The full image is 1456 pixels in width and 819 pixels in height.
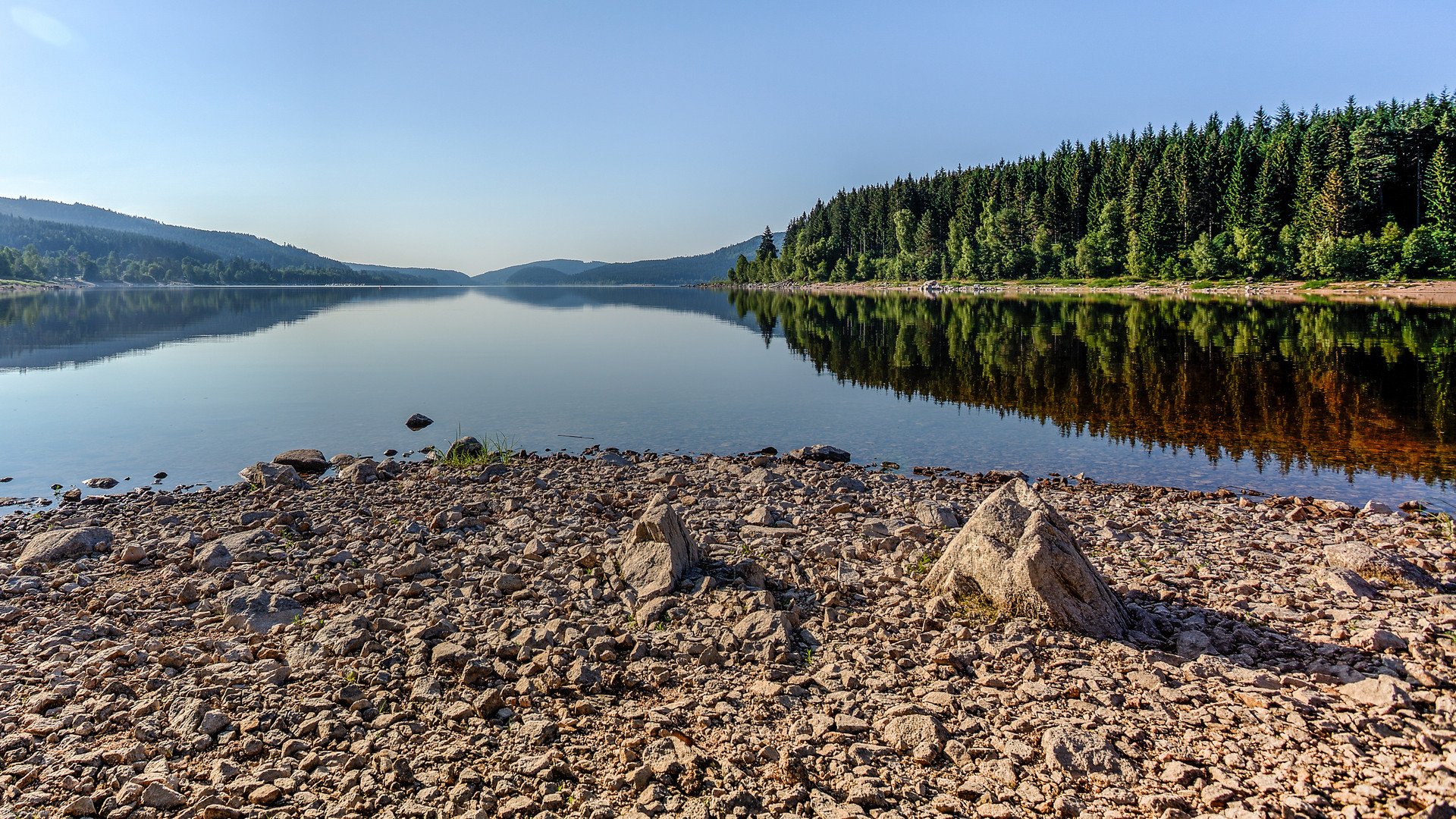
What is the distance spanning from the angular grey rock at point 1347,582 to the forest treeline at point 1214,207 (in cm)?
10016

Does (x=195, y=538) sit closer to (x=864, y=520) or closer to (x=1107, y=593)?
(x=864, y=520)

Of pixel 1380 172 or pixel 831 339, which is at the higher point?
pixel 1380 172

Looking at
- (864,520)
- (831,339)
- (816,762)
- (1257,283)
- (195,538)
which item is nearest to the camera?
(816,762)

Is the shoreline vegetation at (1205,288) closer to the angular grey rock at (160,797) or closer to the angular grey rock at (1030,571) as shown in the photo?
the angular grey rock at (1030,571)

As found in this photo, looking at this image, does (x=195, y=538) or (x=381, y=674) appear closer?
(x=381, y=674)

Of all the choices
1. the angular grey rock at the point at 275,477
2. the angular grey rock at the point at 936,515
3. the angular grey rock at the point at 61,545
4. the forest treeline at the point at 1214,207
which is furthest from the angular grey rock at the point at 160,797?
the forest treeline at the point at 1214,207

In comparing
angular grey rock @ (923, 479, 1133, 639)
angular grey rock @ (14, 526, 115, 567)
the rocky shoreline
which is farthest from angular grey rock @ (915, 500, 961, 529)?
angular grey rock @ (14, 526, 115, 567)

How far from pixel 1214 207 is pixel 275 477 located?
131651 mm

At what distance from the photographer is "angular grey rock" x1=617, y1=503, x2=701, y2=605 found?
9.17 m

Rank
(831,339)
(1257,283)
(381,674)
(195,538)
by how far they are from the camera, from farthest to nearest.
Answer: (1257,283), (831,339), (195,538), (381,674)

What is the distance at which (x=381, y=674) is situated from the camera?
286 inches

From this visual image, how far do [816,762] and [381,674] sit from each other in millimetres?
4443

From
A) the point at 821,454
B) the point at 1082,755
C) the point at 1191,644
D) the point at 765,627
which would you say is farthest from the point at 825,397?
the point at 1082,755

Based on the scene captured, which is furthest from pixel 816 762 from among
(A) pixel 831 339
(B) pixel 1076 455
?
(A) pixel 831 339
